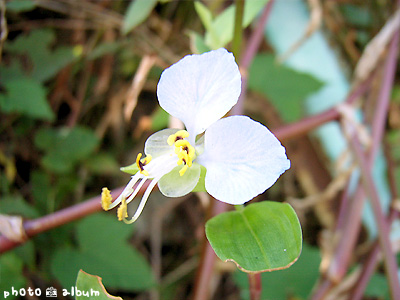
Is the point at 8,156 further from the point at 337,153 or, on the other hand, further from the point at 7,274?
the point at 337,153

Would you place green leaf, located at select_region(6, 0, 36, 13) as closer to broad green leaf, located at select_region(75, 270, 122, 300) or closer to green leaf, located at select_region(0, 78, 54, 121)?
green leaf, located at select_region(0, 78, 54, 121)

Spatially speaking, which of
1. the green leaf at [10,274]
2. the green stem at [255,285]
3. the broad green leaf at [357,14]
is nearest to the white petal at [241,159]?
the green stem at [255,285]

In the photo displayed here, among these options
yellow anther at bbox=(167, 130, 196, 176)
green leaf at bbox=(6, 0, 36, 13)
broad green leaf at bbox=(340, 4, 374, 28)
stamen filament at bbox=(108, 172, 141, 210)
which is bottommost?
broad green leaf at bbox=(340, 4, 374, 28)

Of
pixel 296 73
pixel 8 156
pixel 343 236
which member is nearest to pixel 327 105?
pixel 296 73

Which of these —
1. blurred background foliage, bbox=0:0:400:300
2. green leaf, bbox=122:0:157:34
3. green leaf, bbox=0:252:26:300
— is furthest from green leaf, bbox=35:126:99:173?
green leaf, bbox=122:0:157:34

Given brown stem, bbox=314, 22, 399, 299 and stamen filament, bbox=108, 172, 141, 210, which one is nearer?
stamen filament, bbox=108, 172, 141, 210

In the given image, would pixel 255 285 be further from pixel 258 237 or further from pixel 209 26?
pixel 209 26

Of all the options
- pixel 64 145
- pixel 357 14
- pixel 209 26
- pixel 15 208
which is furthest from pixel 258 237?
pixel 357 14
